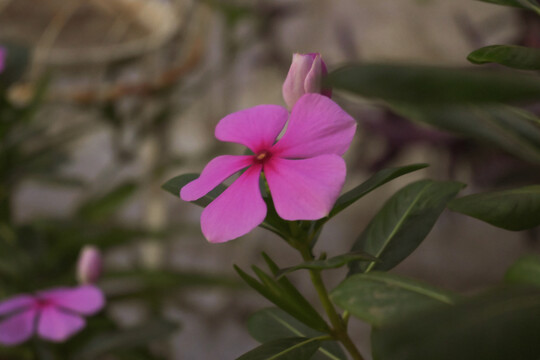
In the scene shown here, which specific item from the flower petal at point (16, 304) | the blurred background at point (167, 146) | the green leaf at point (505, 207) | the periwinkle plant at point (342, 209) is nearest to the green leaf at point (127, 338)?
the blurred background at point (167, 146)

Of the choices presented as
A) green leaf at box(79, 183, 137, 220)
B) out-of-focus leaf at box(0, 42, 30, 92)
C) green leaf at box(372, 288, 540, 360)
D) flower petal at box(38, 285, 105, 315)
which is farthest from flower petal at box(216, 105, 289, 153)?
green leaf at box(79, 183, 137, 220)

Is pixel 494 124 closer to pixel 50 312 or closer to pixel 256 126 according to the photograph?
pixel 256 126

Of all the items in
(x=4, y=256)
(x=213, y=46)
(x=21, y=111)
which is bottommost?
(x=4, y=256)

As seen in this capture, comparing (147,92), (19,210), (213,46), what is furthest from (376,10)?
(19,210)

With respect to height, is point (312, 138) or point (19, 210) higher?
point (19, 210)

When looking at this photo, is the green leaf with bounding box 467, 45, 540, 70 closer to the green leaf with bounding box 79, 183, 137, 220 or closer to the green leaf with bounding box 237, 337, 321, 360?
the green leaf with bounding box 237, 337, 321, 360

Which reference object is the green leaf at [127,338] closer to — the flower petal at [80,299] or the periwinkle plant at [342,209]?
the flower petal at [80,299]

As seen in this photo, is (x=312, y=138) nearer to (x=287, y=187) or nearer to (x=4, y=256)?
(x=287, y=187)
